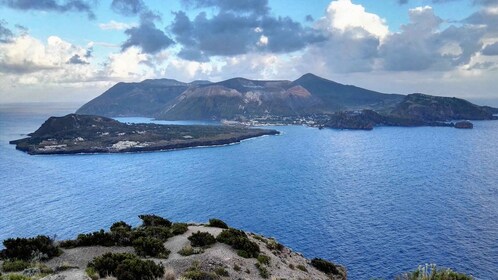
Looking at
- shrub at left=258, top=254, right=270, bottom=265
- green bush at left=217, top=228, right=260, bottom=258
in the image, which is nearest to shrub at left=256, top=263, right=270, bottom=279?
shrub at left=258, top=254, right=270, bottom=265

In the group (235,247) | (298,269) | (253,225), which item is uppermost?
(235,247)

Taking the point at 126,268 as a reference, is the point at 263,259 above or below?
below

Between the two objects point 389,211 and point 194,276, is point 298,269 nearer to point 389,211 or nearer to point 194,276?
point 194,276

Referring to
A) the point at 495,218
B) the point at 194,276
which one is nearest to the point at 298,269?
the point at 194,276

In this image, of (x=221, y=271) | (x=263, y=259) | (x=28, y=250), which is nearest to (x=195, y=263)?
(x=221, y=271)

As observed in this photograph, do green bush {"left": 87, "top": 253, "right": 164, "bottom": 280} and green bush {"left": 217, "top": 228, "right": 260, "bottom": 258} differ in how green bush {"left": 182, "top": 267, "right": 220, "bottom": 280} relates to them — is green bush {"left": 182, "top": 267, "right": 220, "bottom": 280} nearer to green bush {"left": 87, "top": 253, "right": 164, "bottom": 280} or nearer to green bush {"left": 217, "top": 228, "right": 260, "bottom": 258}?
green bush {"left": 87, "top": 253, "right": 164, "bottom": 280}

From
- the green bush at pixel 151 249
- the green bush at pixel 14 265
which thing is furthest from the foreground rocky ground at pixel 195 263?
the green bush at pixel 14 265

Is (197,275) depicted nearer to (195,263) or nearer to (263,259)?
(195,263)
